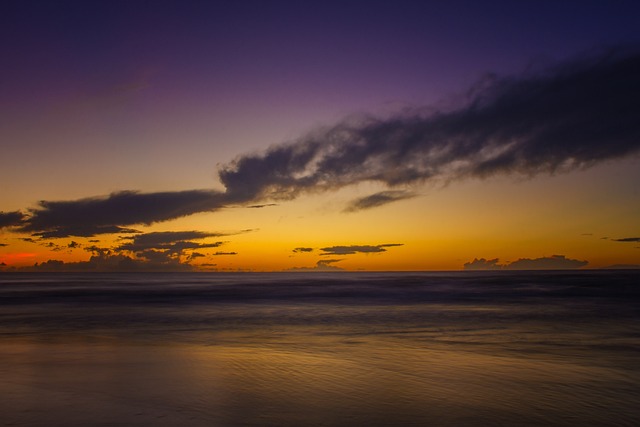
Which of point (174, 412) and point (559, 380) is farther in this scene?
point (559, 380)

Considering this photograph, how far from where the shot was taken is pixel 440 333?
19.1 meters

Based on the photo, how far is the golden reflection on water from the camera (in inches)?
316

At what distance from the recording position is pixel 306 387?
10.0 m

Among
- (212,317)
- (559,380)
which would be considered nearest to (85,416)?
(559,380)

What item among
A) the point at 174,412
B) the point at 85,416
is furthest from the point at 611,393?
the point at 85,416

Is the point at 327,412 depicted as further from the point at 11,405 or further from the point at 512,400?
the point at 11,405

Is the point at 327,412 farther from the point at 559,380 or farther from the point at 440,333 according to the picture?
the point at 440,333

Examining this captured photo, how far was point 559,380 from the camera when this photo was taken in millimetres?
10594

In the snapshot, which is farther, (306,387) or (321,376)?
(321,376)

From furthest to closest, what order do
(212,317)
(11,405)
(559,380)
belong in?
(212,317)
(559,380)
(11,405)

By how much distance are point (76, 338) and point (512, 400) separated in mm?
14899

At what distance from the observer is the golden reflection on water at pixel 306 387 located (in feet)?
26.3

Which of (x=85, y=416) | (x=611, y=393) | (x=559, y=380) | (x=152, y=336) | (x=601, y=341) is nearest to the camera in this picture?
(x=85, y=416)

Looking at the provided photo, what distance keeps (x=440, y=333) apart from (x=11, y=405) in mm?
14354
